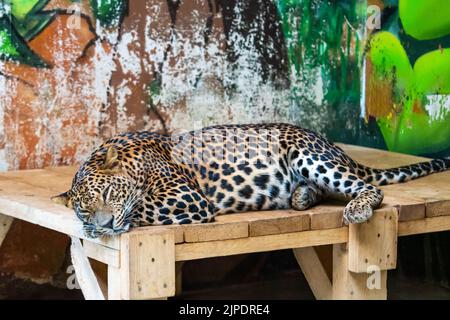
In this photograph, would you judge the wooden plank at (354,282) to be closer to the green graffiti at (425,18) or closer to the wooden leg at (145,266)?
the wooden leg at (145,266)

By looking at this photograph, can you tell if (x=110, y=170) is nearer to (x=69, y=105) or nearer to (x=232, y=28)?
(x=69, y=105)

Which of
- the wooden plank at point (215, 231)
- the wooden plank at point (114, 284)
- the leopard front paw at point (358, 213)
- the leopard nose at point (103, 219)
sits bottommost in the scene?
the wooden plank at point (114, 284)

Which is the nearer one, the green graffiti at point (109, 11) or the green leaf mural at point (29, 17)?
the green leaf mural at point (29, 17)

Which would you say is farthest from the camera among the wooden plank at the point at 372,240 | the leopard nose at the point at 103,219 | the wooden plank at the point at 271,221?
the wooden plank at the point at 372,240

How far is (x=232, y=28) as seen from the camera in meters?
7.27

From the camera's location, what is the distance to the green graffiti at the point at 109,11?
6645mm

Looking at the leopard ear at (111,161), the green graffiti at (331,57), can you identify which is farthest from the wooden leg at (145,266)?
the green graffiti at (331,57)

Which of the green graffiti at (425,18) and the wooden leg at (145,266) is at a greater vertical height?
the green graffiti at (425,18)

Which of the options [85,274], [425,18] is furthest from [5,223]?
[425,18]

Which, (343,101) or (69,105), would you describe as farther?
(343,101)

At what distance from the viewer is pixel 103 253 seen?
193 inches

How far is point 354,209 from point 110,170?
1413 millimetres

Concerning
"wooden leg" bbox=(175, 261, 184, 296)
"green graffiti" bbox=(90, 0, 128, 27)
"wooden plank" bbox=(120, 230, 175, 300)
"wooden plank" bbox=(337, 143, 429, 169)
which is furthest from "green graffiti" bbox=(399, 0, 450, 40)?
"wooden plank" bbox=(120, 230, 175, 300)

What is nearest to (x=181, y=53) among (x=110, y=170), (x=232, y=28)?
(x=232, y=28)
